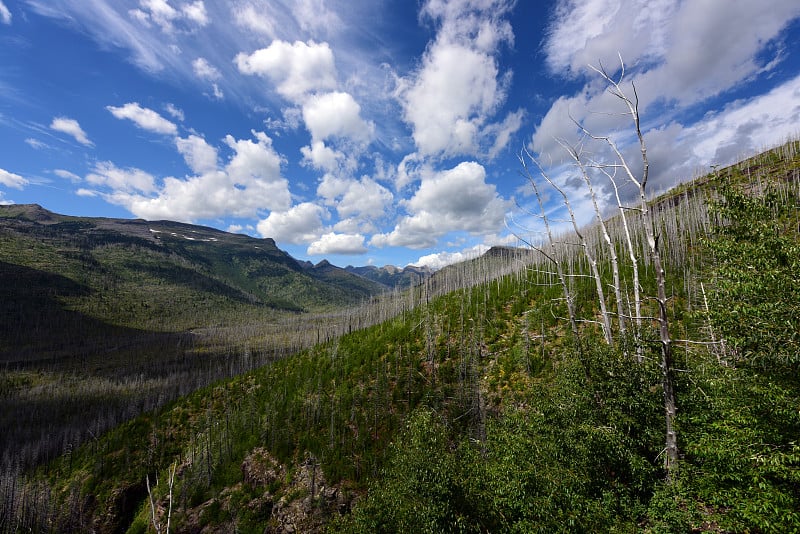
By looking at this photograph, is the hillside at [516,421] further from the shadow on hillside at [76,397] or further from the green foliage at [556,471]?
the shadow on hillside at [76,397]

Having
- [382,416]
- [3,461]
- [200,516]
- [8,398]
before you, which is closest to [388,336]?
[382,416]

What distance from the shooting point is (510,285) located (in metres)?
88.2

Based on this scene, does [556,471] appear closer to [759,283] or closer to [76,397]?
[759,283]

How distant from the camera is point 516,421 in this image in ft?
78.9

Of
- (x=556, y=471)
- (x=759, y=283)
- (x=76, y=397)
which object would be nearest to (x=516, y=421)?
(x=556, y=471)

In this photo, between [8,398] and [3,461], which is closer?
[3,461]

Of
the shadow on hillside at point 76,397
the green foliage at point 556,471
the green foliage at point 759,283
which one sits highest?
the green foliage at point 759,283

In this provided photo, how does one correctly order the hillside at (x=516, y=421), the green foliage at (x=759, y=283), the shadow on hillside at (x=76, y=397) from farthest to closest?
the shadow on hillside at (x=76, y=397) → the hillside at (x=516, y=421) → the green foliage at (x=759, y=283)

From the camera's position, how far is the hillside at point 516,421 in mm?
13242

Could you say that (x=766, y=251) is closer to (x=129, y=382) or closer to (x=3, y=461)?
(x=3, y=461)

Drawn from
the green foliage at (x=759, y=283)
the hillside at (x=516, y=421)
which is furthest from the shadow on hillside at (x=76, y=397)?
the green foliage at (x=759, y=283)

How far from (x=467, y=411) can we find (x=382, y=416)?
2030cm

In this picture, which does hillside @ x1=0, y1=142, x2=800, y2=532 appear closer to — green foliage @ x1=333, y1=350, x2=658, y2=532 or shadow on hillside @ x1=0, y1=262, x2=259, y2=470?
green foliage @ x1=333, y1=350, x2=658, y2=532

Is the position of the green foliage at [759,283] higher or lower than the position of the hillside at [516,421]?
higher
